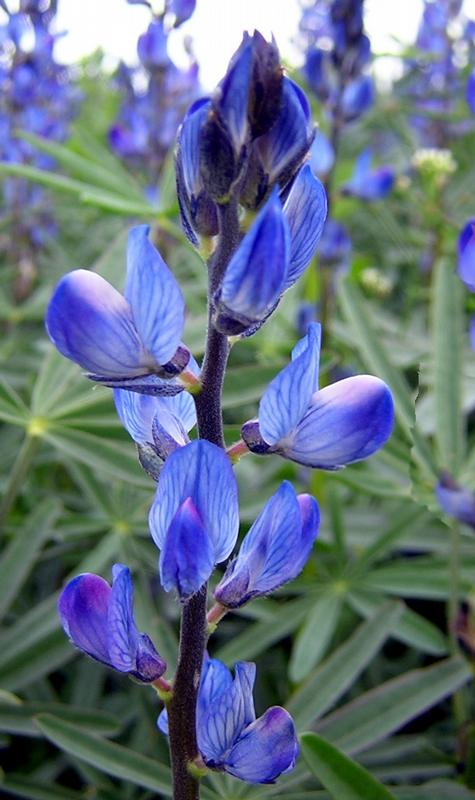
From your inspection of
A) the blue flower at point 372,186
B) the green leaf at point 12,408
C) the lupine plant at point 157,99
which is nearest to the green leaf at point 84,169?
the lupine plant at point 157,99

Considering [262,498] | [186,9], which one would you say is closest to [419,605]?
[262,498]

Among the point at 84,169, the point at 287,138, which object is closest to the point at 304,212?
the point at 287,138

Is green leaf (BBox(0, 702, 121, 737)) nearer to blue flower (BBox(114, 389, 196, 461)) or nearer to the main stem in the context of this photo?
the main stem

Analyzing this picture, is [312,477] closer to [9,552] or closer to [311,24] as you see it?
[9,552]

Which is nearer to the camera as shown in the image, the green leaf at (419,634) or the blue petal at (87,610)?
the blue petal at (87,610)

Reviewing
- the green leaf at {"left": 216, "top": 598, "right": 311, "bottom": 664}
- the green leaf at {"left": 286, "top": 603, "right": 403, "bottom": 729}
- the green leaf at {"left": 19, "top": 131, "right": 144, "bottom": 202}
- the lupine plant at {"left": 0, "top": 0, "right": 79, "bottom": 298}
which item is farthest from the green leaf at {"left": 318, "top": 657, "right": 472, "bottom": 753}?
the lupine plant at {"left": 0, "top": 0, "right": 79, "bottom": 298}

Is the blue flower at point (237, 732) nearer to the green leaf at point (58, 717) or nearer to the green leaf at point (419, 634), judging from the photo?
the green leaf at point (58, 717)

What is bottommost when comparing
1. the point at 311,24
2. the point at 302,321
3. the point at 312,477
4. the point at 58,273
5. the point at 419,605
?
the point at 419,605
